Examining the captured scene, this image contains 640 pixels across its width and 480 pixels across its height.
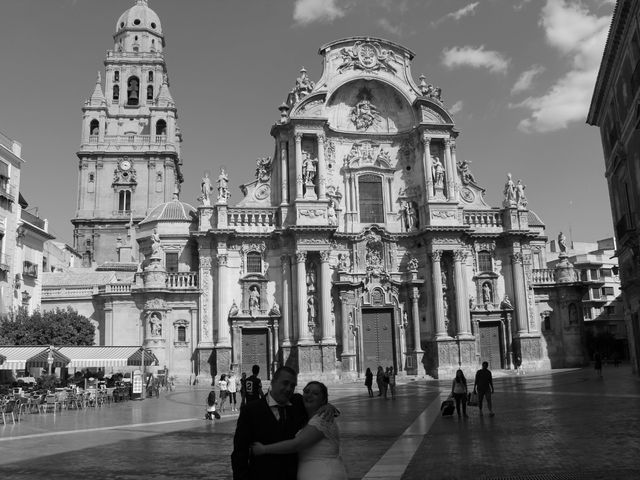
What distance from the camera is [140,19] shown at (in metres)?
89.2

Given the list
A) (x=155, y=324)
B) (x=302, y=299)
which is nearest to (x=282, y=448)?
(x=302, y=299)

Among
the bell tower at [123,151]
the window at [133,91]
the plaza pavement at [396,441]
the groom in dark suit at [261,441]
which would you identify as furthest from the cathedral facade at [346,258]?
the window at [133,91]

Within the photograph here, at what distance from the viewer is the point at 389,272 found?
4262 cm

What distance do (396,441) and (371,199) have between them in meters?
30.3

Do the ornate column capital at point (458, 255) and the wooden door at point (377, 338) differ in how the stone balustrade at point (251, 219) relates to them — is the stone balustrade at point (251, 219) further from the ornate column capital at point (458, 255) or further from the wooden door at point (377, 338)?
the ornate column capital at point (458, 255)

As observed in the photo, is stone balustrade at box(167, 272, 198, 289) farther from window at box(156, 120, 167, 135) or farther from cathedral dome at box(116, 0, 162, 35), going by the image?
cathedral dome at box(116, 0, 162, 35)

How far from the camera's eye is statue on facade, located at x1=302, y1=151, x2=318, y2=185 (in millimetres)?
41656

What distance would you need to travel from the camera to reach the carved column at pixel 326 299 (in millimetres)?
39688

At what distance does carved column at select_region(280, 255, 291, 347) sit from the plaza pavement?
15.4 meters

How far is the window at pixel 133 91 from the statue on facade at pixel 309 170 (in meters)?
51.0

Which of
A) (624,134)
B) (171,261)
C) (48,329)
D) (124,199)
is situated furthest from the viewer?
(124,199)

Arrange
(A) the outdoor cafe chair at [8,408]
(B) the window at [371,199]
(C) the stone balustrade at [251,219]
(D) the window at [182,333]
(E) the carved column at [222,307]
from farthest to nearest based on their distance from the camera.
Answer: (B) the window at [371,199], (C) the stone balustrade at [251,219], (D) the window at [182,333], (E) the carved column at [222,307], (A) the outdoor cafe chair at [8,408]

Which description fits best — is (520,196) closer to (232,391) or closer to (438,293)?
(438,293)

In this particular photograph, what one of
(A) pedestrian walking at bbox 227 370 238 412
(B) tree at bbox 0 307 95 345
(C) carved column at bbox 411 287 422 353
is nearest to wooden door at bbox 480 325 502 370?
(C) carved column at bbox 411 287 422 353
